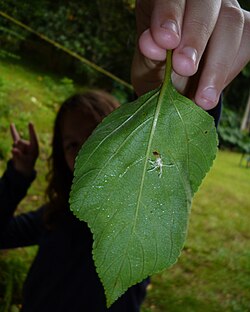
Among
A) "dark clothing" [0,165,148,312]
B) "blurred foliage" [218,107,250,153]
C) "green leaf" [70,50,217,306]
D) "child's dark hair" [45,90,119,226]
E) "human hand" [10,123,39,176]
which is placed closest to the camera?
"green leaf" [70,50,217,306]

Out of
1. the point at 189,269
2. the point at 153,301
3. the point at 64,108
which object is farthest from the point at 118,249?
the point at 189,269

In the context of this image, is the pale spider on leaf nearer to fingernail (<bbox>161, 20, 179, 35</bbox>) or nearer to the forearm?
fingernail (<bbox>161, 20, 179, 35</bbox>)

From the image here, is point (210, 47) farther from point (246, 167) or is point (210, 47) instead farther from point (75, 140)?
point (246, 167)

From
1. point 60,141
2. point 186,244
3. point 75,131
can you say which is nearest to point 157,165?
point 75,131

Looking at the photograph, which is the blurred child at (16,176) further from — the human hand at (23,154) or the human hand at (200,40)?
the human hand at (200,40)

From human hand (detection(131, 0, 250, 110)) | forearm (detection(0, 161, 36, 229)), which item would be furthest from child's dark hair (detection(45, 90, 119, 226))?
human hand (detection(131, 0, 250, 110))

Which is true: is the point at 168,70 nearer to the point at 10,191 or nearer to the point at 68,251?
the point at 68,251

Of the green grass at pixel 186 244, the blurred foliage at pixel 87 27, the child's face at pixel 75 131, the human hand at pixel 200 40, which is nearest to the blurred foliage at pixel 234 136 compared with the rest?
the green grass at pixel 186 244
